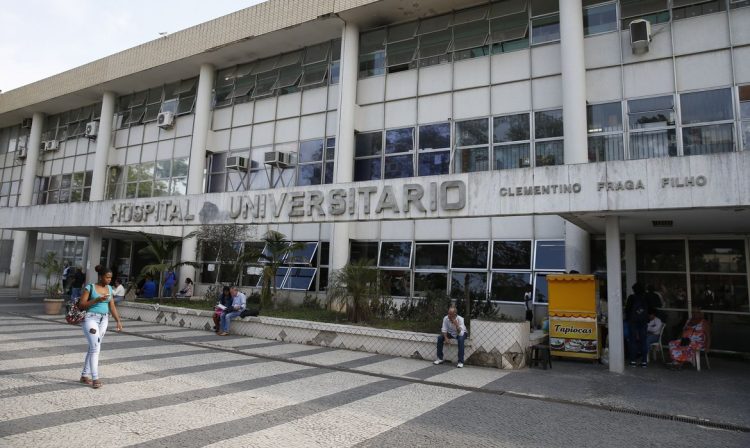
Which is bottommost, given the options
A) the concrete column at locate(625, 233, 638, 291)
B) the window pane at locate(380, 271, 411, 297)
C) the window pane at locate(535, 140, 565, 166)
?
the window pane at locate(380, 271, 411, 297)

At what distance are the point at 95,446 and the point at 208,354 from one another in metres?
5.92

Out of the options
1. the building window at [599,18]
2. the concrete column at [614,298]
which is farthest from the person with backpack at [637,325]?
the building window at [599,18]

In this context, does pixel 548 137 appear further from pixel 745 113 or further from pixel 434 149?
pixel 745 113

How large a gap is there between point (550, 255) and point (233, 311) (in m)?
9.73

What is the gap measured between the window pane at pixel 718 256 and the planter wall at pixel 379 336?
A: 631cm

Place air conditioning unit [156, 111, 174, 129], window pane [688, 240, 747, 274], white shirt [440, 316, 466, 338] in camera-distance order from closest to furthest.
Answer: white shirt [440, 316, 466, 338] < window pane [688, 240, 747, 274] < air conditioning unit [156, 111, 174, 129]

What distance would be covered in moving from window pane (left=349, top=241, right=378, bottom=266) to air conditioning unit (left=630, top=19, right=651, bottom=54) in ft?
34.3

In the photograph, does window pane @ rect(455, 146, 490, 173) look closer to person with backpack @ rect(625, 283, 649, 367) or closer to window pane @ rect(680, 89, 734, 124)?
window pane @ rect(680, 89, 734, 124)

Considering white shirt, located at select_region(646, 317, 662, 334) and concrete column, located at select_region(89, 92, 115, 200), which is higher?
concrete column, located at select_region(89, 92, 115, 200)

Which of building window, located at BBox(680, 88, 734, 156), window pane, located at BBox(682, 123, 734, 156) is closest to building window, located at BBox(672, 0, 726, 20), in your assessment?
building window, located at BBox(680, 88, 734, 156)

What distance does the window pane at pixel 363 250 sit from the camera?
17234 millimetres

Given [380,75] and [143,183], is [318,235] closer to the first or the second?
[380,75]

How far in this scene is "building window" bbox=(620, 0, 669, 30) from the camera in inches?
555

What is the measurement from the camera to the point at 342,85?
18109 millimetres
